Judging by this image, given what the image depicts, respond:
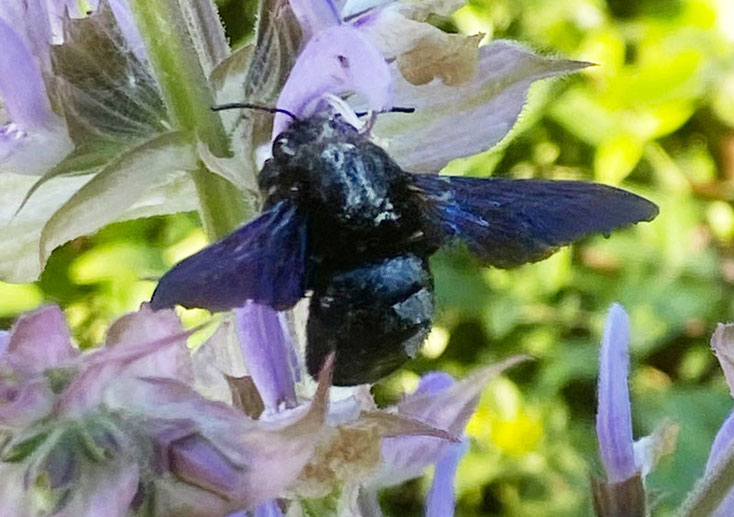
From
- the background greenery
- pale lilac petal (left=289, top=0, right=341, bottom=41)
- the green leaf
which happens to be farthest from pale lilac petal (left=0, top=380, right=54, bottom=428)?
the background greenery

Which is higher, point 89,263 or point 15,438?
point 15,438

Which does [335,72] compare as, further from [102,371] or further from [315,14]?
[102,371]

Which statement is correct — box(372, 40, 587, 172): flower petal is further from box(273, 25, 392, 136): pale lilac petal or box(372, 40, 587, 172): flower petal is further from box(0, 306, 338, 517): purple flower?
box(0, 306, 338, 517): purple flower

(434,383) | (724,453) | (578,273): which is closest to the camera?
(724,453)

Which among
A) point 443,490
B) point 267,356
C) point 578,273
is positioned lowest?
point 578,273

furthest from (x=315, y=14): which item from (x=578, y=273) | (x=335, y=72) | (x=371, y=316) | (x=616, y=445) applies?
(x=578, y=273)

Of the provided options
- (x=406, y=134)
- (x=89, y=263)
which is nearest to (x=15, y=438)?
(x=406, y=134)

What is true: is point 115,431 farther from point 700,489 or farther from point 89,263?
point 89,263
